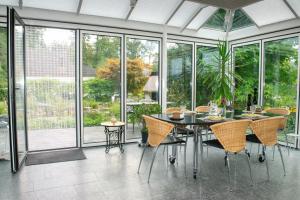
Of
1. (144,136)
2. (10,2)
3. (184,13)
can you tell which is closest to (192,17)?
(184,13)

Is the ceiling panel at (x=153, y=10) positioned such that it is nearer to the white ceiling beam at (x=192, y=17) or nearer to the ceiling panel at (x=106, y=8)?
the ceiling panel at (x=106, y=8)

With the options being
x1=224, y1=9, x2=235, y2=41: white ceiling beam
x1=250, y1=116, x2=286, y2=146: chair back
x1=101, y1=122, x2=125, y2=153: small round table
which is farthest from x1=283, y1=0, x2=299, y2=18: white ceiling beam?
x1=101, y1=122, x2=125, y2=153: small round table

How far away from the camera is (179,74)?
20.3 ft

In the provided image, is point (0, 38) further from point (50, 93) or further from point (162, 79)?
point (162, 79)

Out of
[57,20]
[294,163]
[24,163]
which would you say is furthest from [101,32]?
[294,163]

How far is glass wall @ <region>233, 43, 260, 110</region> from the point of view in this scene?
594 centimetres

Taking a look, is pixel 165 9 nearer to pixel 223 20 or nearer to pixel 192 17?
pixel 192 17

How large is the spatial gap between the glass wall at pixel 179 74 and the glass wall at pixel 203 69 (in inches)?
8.8

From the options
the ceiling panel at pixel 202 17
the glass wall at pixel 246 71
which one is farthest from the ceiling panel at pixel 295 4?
the ceiling panel at pixel 202 17

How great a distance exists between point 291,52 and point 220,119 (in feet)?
9.50

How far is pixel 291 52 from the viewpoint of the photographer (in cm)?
523

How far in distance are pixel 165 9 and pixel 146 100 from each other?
1984 mm

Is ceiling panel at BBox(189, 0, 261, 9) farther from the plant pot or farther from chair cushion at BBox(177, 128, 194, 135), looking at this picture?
the plant pot

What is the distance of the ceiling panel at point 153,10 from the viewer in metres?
4.92
